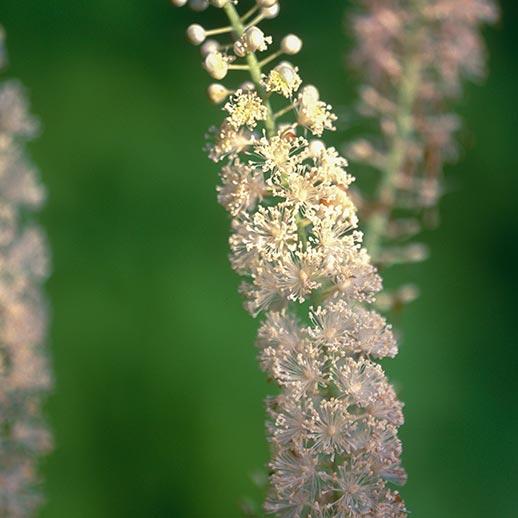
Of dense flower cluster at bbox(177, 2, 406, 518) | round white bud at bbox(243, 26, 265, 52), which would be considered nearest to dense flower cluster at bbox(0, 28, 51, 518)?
dense flower cluster at bbox(177, 2, 406, 518)

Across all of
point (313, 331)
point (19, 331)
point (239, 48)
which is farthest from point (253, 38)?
point (19, 331)

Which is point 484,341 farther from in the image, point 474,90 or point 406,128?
point 406,128

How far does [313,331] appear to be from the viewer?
2.62 feet

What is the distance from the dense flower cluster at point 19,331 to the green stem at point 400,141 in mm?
450

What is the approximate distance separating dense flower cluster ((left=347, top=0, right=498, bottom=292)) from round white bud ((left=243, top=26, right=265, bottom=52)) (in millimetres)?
531

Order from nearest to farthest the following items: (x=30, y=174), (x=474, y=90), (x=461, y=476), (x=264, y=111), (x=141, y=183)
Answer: (x=264, y=111) < (x=30, y=174) < (x=461, y=476) < (x=141, y=183) < (x=474, y=90)

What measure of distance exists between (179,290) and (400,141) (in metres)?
1.12

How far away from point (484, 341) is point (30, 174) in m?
1.57

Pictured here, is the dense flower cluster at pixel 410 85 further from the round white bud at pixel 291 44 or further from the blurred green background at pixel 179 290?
the blurred green background at pixel 179 290

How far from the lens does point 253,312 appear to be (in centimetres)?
83

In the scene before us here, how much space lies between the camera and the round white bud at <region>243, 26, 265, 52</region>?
2.53ft

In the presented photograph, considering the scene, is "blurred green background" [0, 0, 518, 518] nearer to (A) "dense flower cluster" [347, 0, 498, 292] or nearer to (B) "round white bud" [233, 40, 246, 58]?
(A) "dense flower cluster" [347, 0, 498, 292]

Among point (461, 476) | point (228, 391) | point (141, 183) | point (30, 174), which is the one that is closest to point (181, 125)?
point (141, 183)

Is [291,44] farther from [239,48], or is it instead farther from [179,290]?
[179,290]
